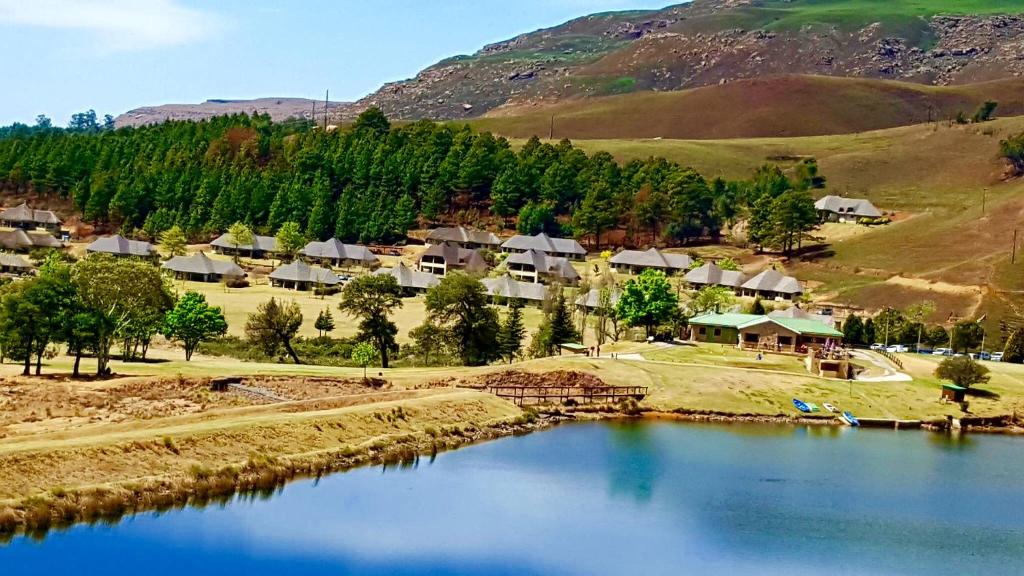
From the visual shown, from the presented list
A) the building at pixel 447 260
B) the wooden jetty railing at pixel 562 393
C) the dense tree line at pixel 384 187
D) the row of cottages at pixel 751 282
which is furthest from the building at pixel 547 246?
the wooden jetty railing at pixel 562 393

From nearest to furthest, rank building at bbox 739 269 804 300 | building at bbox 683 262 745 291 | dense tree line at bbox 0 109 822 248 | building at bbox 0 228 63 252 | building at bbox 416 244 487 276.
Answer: building at bbox 739 269 804 300
building at bbox 683 262 745 291
building at bbox 416 244 487 276
building at bbox 0 228 63 252
dense tree line at bbox 0 109 822 248

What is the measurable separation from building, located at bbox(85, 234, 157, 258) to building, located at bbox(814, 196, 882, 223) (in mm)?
81804

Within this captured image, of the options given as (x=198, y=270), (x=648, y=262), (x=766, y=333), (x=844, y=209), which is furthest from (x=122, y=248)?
(x=844, y=209)

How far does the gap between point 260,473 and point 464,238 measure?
103425mm

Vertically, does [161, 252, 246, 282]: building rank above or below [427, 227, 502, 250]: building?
below

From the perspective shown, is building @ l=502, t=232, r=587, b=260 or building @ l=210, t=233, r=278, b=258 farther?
building @ l=502, t=232, r=587, b=260

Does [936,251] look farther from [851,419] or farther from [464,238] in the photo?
[851,419]

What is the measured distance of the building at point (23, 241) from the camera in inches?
5822

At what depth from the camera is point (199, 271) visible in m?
132

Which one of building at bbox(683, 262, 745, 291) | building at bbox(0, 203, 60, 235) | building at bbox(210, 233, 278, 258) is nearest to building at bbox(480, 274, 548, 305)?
building at bbox(683, 262, 745, 291)

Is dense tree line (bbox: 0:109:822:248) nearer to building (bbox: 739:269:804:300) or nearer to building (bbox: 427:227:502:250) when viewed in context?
building (bbox: 427:227:502:250)

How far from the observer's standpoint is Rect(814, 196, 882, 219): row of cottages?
6752 inches

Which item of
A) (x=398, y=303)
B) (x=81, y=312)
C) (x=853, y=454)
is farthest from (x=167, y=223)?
(x=853, y=454)

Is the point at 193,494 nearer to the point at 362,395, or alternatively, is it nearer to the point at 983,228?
the point at 362,395
